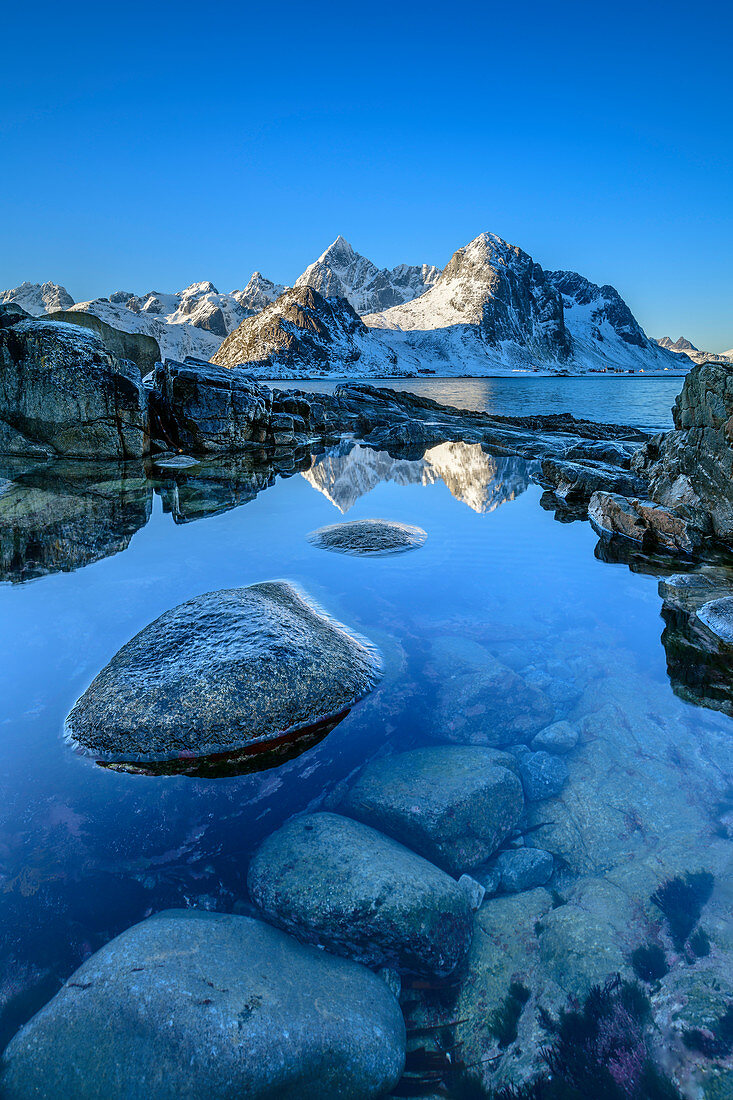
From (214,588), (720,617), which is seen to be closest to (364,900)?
(214,588)

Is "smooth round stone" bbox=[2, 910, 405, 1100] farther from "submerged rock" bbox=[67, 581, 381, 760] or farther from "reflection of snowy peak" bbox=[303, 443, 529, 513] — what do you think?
"reflection of snowy peak" bbox=[303, 443, 529, 513]

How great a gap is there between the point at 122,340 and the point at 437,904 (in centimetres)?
3671

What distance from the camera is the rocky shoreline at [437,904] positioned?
229cm

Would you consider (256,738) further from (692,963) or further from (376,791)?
(692,963)

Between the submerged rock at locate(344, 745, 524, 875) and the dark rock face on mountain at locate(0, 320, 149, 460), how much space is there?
15.8 m

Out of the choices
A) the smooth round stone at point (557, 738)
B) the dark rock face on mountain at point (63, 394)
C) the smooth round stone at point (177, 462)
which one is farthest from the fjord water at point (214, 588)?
the smooth round stone at point (177, 462)

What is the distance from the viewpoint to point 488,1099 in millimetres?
2258

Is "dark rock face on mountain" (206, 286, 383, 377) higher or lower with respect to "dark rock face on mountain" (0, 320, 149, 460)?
higher

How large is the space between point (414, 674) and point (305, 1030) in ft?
10.7

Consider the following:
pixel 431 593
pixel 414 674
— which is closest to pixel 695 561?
pixel 431 593

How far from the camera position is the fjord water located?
3.11m

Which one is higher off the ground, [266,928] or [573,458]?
[573,458]

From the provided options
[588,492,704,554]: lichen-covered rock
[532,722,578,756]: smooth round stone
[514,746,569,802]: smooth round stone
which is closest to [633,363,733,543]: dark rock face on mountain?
[588,492,704,554]: lichen-covered rock

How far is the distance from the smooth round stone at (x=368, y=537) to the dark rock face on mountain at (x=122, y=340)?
25.8 metres
